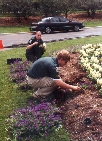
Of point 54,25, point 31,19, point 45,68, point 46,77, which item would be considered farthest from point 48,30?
point 45,68

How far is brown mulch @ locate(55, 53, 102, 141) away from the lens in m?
5.63

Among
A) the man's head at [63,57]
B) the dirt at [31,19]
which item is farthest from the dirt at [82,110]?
the dirt at [31,19]

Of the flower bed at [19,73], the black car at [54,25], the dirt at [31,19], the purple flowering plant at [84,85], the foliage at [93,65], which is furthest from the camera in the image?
the dirt at [31,19]

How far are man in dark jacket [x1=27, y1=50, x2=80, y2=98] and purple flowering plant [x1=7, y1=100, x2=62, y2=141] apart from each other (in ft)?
2.13

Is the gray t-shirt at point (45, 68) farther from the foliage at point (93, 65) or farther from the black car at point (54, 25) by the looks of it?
the black car at point (54, 25)

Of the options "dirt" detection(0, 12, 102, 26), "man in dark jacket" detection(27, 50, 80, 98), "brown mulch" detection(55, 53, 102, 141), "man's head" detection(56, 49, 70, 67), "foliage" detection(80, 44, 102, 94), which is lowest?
"dirt" detection(0, 12, 102, 26)

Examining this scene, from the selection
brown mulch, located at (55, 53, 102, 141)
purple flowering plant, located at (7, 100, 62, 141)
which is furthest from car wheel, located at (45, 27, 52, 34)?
purple flowering plant, located at (7, 100, 62, 141)

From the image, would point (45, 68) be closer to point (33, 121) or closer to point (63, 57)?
point (63, 57)

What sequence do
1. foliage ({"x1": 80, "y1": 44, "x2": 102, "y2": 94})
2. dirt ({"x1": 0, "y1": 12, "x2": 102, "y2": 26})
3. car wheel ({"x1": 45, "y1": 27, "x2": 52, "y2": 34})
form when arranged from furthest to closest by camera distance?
dirt ({"x1": 0, "y1": 12, "x2": 102, "y2": 26}), car wheel ({"x1": 45, "y1": 27, "x2": 52, "y2": 34}), foliage ({"x1": 80, "y1": 44, "x2": 102, "y2": 94})

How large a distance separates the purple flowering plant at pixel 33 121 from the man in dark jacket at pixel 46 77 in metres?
0.65

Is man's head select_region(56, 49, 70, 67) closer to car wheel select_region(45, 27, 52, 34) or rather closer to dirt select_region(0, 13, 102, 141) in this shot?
dirt select_region(0, 13, 102, 141)

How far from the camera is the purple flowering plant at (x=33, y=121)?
5684 mm

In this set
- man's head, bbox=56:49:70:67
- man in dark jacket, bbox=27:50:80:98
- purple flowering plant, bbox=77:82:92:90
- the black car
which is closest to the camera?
man's head, bbox=56:49:70:67

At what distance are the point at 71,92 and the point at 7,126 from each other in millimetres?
1856
